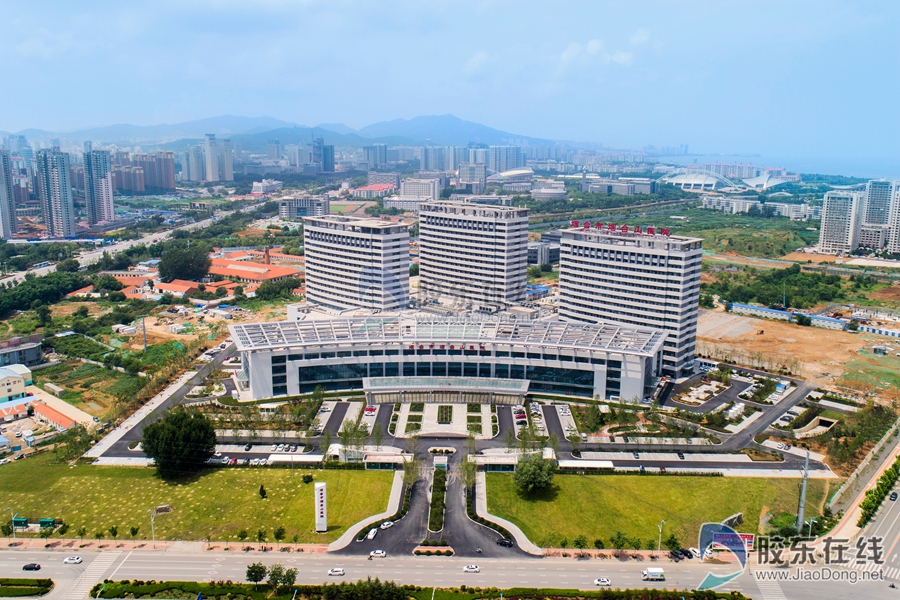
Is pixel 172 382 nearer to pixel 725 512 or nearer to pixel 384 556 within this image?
pixel 384 556

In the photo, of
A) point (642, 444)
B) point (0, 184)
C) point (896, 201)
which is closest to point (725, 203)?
point (896, 201)

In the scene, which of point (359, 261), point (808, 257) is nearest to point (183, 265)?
point (359, 261)

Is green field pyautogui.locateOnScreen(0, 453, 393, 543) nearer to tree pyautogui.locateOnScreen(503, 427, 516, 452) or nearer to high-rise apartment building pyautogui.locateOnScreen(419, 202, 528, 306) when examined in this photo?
tree pyautogui.locateOnScreen(503, 427, 516, 452)

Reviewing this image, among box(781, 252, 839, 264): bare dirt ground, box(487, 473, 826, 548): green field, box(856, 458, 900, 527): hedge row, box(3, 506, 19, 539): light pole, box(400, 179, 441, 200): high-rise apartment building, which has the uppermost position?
box(400, 179, 441, 200): high-rise apartment building

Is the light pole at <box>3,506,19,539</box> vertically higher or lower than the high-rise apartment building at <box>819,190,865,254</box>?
lower

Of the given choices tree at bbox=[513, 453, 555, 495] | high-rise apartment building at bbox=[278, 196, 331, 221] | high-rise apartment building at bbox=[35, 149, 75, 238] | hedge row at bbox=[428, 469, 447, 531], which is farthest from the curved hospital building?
high-rise apartment building at bbox=[278, 196, 331, 221]

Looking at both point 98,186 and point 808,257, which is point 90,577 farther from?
point 98,186
